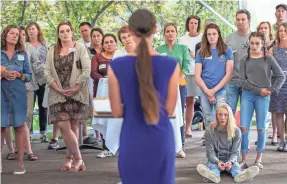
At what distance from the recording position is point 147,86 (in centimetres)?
256

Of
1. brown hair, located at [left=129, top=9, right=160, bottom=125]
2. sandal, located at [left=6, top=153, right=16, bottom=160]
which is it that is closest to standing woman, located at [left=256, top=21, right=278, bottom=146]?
sandal, located at [left=6, top=153, right=16, bottom=160]

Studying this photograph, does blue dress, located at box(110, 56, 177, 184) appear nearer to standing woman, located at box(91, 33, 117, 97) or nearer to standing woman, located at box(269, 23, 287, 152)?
standing woman, located at box(91, 33, 117, 97)

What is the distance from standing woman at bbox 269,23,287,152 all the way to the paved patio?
249 millimetres

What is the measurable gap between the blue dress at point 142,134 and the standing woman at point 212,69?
3.15 m

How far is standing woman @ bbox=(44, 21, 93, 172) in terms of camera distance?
5.50m

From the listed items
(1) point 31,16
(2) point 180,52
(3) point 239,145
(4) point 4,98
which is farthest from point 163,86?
(1) point 31,16

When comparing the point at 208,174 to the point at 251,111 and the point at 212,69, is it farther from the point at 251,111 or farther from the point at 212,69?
the point at 212,69

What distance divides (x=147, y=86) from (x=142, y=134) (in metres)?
0.23

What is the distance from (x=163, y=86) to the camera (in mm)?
2629

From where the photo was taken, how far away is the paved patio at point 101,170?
5172 millimetres

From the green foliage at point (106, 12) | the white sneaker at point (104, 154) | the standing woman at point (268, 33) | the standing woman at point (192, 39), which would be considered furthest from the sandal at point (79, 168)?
the green foliage at point (106, 12)

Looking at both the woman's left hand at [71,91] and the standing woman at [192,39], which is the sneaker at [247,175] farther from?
the standing woman at [192,39]

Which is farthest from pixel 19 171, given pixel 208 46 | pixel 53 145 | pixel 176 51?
pixel 208 46

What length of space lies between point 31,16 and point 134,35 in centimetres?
665
